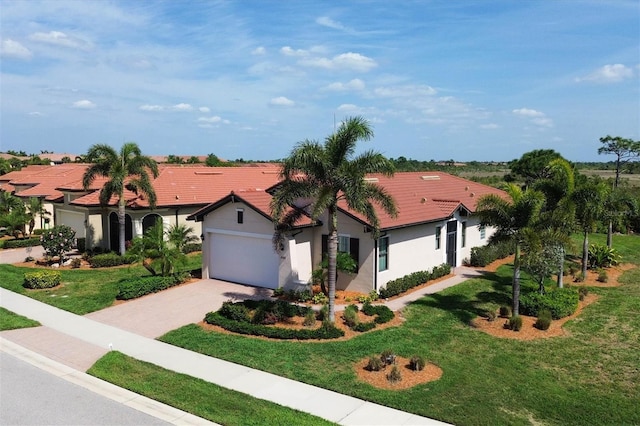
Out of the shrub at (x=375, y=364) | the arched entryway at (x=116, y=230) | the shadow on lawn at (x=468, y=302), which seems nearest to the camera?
the shrub at (x=375, y=364)

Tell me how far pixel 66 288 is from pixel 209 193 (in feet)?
44.0

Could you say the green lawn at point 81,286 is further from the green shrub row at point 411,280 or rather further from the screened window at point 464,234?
the screened window at point 464,234

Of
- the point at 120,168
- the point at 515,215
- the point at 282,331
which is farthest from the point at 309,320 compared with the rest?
the point at 120,168

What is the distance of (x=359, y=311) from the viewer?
57.6 feet

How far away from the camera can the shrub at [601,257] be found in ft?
84.4

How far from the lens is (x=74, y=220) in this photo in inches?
1286

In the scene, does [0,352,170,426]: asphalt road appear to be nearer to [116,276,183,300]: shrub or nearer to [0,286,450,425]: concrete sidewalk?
[0,286,450,425]: concrete sidewalk

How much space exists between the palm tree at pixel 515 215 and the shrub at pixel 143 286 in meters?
13.2

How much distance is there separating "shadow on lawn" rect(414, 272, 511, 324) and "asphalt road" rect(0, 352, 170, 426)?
1125 centimetres

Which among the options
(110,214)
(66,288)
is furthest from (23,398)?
(110,214)

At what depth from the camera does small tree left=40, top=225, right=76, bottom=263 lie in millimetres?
25953


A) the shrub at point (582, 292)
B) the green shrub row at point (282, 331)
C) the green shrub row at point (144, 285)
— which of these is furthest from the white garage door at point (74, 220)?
the shrub at point (582, 292)

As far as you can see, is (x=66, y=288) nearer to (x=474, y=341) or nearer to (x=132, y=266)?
(x=132, y=266)

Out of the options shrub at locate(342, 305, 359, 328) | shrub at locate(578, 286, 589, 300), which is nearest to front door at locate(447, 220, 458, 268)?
shrub at locate(578, 286, 589, 300)
